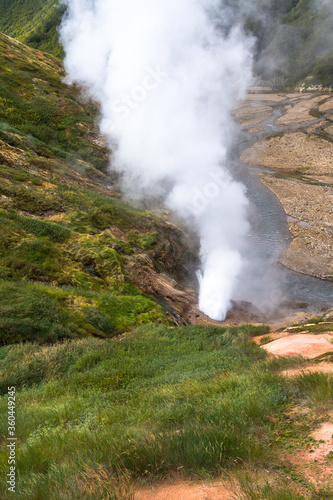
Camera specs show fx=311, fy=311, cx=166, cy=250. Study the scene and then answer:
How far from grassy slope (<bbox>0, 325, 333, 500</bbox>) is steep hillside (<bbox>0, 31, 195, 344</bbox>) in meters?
2.83

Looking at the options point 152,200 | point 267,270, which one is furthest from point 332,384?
point 152,200

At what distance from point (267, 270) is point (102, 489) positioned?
2157cm

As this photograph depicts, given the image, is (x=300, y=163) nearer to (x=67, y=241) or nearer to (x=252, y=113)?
(x=252, y=113)

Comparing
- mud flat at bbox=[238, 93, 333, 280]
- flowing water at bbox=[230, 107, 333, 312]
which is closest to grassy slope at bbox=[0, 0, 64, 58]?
mud flat at bbox=[238, 93, 333, 280]

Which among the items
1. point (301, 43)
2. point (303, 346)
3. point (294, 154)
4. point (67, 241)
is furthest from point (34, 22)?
point (303, 346)

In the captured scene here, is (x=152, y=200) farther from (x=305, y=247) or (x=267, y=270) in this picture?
(x=305, y=247)

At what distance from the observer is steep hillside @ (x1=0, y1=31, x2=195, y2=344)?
939cm

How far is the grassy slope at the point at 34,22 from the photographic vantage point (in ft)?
173

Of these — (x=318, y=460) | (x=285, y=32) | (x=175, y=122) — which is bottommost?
(x=318, y=460)

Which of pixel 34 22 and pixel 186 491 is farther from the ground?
pixel 34 22

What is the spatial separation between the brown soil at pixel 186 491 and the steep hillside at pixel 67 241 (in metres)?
6.49

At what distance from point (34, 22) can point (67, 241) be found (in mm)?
72380

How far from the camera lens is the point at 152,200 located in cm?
2528

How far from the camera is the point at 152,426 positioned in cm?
332
